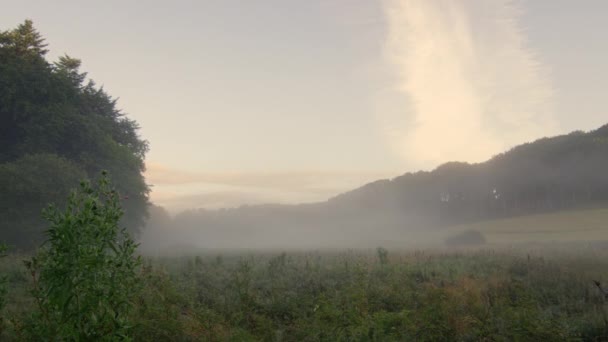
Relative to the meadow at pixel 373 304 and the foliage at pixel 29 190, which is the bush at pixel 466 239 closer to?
the meadow at pixel 373 304

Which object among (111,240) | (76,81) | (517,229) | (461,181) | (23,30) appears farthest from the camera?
(461,181)

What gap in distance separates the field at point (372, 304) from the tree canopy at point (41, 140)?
37.3ft

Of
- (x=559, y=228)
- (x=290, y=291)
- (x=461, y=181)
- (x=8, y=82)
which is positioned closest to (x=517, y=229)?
(x=559, y=228)

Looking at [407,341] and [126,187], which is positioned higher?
[126,187]

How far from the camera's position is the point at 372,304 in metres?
12.7

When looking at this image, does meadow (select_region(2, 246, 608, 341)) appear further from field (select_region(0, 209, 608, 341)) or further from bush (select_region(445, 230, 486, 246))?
bush (select_region(445, 230, 486, 246))

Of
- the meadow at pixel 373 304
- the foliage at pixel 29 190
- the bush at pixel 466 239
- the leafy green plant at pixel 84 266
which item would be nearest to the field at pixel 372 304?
the meadow at pixel 373 304

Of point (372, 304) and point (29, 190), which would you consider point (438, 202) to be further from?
point (372, 304)

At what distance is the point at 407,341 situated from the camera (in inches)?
357

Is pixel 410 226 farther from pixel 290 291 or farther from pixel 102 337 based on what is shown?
pixel 102 337

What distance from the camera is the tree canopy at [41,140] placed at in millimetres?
31359

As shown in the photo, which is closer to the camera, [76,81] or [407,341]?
[407,341]

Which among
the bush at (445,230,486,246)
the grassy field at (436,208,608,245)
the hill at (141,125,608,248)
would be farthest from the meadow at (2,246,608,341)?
the hill at (141,125,608,248)

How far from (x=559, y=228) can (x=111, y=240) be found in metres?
67.8
